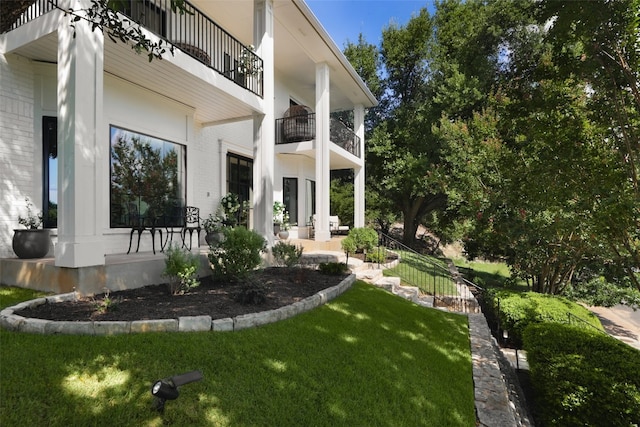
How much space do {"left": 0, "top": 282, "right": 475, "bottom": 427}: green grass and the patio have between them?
432 mm

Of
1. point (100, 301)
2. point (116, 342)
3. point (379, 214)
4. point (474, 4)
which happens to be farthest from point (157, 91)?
point (474, 4)

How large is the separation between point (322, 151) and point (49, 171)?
7591 mm

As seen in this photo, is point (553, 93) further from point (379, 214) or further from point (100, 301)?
point (379, 214)

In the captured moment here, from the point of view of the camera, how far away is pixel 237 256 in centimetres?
607

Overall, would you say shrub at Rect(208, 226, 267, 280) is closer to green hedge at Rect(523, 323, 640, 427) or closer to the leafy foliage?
the leafy foliage

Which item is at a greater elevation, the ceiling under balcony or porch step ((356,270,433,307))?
the ceiling under balcony

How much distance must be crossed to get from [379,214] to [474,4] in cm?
1301

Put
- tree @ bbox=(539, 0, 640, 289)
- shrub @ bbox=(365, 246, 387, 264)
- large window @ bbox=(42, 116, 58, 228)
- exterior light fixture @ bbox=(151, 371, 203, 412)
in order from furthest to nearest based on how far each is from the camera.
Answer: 1. shrub @ bbox=(365, 246, 387, 264)
2. large window @ bbox=(42, 116, 58, 228)
3. tree @ bbox=(539, 0, 640, 289)
4. exterior light fixture @ bbox=(151, 371, 203, 412)

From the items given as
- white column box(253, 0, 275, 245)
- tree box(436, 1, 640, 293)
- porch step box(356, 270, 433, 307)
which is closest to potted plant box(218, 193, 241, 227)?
white column box(253, 0, 275, 245)

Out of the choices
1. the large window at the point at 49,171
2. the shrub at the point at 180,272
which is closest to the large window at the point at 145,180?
the large window at the point at 49,171

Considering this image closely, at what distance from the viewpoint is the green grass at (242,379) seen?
98.2 inches

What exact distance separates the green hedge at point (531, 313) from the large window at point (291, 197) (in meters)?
8.21

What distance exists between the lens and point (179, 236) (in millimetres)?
8367

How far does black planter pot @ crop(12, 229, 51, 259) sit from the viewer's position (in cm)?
545
